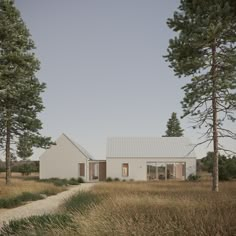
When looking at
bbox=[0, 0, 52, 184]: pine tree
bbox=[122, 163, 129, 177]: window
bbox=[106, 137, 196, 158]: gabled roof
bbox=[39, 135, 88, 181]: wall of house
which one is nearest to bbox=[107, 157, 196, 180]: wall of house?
bbox=[122, 163, 129, 177]: window

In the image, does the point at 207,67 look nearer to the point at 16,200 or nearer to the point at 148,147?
the point at 16,200

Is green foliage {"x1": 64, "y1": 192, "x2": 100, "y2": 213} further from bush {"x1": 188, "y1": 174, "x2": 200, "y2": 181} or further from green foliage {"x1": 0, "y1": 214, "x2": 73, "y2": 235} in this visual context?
bush {"x1": 188, "y1": 174, "x2": 200, "y2": 181}

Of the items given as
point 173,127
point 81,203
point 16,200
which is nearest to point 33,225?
point 81,203

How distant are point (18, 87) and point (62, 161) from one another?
20797mm

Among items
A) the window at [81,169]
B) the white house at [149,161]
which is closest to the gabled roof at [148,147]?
the white house at [149,161]

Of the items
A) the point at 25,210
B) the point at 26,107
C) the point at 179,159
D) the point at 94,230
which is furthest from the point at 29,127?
the point at 94,230

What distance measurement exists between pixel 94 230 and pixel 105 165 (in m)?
38.7

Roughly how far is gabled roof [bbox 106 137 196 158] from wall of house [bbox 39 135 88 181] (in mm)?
3630

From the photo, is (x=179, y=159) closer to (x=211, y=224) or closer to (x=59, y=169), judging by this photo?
(x=59, y=169)

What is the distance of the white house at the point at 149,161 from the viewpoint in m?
43.7

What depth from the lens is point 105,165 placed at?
149 ft

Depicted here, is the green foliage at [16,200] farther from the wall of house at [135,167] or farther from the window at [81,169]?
the wall of house at [135,167]

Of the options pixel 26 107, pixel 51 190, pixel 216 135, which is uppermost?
pixel 26 107

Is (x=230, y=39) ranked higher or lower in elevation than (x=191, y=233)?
higher
